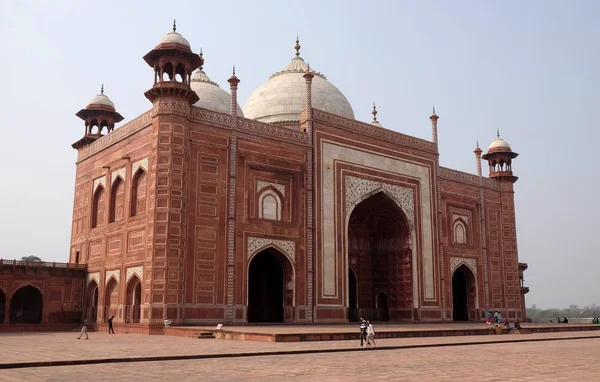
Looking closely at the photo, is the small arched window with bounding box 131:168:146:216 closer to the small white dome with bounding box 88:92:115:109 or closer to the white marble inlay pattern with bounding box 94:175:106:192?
the white marble inlay pattern with bounding box 94:175:106:192

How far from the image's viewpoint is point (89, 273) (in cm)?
1880

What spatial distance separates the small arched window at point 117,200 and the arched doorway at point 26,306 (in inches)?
123

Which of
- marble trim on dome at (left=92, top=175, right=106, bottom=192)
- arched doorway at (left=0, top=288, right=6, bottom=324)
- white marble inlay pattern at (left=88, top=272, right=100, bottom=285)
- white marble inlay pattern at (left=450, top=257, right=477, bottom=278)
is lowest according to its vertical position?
arched doorway at (left=0, top=288, right=6, bottom=324)

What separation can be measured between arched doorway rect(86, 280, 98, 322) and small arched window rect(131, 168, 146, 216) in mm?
3179

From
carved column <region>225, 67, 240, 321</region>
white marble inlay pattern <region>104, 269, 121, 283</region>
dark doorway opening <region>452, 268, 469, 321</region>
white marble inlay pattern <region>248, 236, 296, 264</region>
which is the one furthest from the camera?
dark doorway opening <region>452, 268, 469, 321</region>

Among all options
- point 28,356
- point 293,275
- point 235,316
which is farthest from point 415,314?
point 28,356

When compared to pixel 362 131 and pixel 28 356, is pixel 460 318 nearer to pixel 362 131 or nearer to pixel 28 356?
pixel 362 131

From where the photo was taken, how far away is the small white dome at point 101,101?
70.5ft

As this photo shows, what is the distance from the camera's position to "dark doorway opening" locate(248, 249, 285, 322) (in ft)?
65.9

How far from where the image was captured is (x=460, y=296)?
25.4m

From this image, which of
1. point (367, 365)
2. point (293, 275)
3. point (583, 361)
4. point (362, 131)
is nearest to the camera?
point (367, 365)

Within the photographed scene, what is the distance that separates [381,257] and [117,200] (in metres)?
9.96

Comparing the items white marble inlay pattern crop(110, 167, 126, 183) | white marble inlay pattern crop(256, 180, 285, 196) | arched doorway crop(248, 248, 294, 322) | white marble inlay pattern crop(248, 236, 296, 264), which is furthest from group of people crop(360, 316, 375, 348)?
white marble inlay pattern crop(110, 167, 126, 183)

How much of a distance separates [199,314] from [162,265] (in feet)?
5.64
